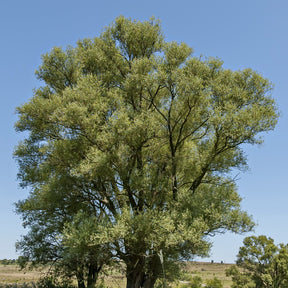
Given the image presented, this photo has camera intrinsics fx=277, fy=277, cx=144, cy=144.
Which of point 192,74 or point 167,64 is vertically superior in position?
point 167,64

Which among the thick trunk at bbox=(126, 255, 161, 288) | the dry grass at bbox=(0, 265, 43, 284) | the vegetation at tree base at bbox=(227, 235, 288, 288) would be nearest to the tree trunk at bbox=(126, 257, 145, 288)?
the thick trunk at bbox=(126, 255, 161, 288)

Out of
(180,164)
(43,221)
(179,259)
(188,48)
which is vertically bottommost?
(179,259)

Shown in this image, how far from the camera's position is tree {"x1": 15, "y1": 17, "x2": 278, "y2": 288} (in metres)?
17.5

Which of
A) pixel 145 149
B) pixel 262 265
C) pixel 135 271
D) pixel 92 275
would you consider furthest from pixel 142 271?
pixel 262 265

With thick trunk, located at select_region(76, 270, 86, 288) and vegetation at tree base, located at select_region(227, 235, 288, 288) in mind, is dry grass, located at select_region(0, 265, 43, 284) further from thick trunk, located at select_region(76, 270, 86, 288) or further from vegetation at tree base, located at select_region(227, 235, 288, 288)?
vegetation at tree base, located at select_region(227, 235, 288, 288)

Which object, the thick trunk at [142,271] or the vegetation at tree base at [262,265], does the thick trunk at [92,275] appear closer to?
the thick trunk at [142,271]

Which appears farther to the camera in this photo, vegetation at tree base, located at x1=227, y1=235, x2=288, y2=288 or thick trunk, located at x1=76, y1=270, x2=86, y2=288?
vegetation at tree base, located at x1=227, y1=235, x2=288, y2=288

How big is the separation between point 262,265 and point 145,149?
3708cm

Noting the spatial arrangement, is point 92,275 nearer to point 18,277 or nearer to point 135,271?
point 135,271

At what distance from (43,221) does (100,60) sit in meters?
13.7

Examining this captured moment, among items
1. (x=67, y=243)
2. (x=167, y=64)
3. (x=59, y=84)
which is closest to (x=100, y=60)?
(x=59, y=84)

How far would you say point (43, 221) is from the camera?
2103cm

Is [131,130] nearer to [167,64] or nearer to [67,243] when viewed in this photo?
[167,64]

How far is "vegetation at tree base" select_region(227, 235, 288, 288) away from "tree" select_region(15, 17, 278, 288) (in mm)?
29552
